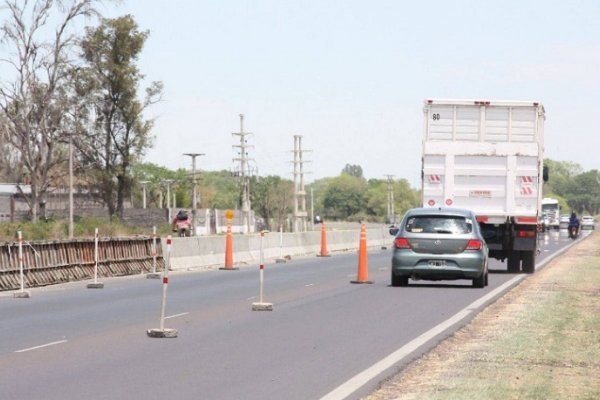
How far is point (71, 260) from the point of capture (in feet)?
106

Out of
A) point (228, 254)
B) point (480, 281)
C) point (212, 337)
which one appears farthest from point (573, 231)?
point (212, 337)

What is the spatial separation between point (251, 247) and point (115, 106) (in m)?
33.9

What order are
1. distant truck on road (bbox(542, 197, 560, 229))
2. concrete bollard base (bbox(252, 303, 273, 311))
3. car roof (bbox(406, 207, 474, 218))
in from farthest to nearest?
distant truck on road (bbox(542, 197, 560, 229))
car roof (bbox(406, 207, 474, 218))
concrete bollard base (bbox(252, 303, 273, 311))

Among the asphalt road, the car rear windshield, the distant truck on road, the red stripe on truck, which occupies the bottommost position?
the asphalt road

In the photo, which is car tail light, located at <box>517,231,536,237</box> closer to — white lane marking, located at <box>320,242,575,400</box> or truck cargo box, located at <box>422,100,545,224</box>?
truck cargo box, located at <box>422,100,545,224</box>

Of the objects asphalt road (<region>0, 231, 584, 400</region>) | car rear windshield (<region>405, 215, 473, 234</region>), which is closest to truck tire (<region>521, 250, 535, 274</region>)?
asphalt road (<region>0, 231, 584, 400</region>)

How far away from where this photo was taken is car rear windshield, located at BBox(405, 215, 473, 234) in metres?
28.3

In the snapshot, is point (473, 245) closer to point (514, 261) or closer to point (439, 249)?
point (439, 249)

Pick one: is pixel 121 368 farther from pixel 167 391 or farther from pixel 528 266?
pixel 528 266

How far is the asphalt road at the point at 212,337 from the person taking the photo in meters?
12.3

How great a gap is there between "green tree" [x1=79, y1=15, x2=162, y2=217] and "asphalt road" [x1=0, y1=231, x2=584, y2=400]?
1829 inches

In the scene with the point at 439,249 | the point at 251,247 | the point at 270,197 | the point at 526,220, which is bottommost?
the point at 251,247

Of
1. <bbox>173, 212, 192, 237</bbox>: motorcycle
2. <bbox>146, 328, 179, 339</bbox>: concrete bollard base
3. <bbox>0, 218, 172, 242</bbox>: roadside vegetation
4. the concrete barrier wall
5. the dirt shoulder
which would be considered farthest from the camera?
<bbox>173, 212, 192, 237</bbox>: motorcycle

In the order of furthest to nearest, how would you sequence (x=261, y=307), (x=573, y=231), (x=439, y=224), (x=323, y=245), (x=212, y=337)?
(x=573, y=231), (x=323, y=245), (x=439, y=224), (x=261, y=307), (x=212, y=337)
